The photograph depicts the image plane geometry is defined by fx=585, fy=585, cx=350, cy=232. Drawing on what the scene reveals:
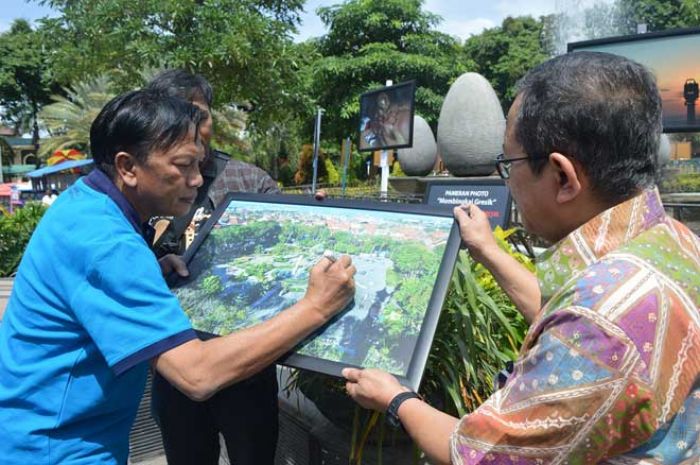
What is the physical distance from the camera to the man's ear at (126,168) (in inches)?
68.0

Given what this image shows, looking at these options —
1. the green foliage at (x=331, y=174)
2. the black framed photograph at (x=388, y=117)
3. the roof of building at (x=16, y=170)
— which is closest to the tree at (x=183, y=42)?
the black framed photograph at (x=388, y=117)

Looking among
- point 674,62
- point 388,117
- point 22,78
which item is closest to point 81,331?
point 388,117

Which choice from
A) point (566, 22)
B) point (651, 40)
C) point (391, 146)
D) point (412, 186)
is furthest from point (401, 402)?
point (566, 22)

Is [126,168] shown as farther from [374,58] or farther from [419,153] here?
[374,58]

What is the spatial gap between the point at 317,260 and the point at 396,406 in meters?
0.65

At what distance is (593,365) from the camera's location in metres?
0.94

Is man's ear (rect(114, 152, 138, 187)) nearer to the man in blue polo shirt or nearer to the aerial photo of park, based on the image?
the man in blue polo shirt

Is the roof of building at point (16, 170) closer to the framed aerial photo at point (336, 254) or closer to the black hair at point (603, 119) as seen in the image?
the framed aerial photo at point (336, 254)

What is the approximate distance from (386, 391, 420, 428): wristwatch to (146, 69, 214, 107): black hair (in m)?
1.96

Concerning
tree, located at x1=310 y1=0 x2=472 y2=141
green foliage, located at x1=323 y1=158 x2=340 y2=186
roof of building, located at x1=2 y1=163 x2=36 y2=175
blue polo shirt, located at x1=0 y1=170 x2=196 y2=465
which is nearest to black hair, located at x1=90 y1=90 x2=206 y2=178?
blue polo shirt, located at x1=0 y1=170 x2=196 y2=465

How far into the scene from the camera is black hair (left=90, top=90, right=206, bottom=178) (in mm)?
1708

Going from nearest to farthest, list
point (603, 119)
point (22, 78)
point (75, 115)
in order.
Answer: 1. point (603, 119)
2. point (75, 115)
3. point (22, 78)

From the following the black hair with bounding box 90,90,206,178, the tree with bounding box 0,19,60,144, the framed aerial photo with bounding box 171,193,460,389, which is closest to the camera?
the framed aerial photo with bounding box 171,193,460,389

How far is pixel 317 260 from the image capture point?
1888 millimetres
